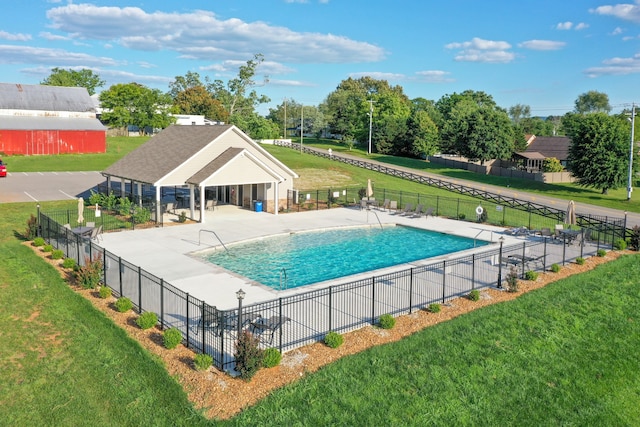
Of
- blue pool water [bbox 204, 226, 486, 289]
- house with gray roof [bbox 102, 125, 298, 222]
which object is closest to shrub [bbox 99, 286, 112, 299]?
blue pool water [bbox 204, 226, 486, 289]

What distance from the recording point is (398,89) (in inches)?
6211

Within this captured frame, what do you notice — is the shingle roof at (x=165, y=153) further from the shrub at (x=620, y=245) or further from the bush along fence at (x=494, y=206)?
the shrub at (x=620, y=245)

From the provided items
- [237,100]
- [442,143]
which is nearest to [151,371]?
[442,143]

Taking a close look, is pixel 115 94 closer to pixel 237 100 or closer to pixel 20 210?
pixel 237 100

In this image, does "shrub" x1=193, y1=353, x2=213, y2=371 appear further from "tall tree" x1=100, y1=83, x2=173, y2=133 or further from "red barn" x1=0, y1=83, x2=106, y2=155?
"tall tree" x1=100, y1=83, x2=173, y2=133

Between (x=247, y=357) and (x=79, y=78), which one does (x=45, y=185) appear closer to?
(x=247, y=357)

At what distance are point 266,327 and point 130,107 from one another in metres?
83.3

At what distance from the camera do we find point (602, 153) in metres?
54.6

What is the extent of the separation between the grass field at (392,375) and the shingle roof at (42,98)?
6386 cm

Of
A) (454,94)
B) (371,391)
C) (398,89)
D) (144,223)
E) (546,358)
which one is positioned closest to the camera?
(371,391)

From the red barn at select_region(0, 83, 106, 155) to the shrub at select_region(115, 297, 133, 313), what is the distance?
58610mm

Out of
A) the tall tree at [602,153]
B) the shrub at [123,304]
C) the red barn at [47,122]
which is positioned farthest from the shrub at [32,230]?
the tall tree at [602,153]

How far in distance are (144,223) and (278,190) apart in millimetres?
10252

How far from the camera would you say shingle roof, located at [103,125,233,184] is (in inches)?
1391
